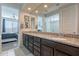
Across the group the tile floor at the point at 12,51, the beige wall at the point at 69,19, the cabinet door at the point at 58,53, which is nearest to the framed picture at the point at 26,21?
the tile floor at the point at 12,51

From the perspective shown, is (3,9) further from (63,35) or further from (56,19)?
(63,35)

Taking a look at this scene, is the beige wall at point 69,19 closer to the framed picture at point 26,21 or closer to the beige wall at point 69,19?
the beige wall at point 69,19

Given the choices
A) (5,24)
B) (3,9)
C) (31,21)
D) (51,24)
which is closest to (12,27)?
(5,24)

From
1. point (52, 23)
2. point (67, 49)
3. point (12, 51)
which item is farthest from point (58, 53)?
point (12, 51)

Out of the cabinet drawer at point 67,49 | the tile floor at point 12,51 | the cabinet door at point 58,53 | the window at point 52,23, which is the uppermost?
the window at point 52,23

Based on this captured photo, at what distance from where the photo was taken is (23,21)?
137 inches

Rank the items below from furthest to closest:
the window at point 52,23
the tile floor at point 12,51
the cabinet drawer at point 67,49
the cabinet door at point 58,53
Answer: the tile floor at point 12,51 < the window at point 52,23 < the cabinet door at point 58,53 < the cabinet drawer at point 67,49

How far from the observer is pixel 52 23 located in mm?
2740

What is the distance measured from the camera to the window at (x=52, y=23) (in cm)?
259

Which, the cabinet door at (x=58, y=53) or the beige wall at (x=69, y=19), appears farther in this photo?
the beige wall at (x=69, y=19)

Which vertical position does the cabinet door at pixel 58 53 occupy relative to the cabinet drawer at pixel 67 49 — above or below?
below

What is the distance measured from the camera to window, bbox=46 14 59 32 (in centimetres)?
259

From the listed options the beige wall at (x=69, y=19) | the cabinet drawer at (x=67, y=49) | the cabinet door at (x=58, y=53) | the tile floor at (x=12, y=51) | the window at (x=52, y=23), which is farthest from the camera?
the tile floor at (x=12, y=51)

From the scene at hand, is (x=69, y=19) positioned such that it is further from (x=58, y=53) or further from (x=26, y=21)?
(x=26, y=21)
